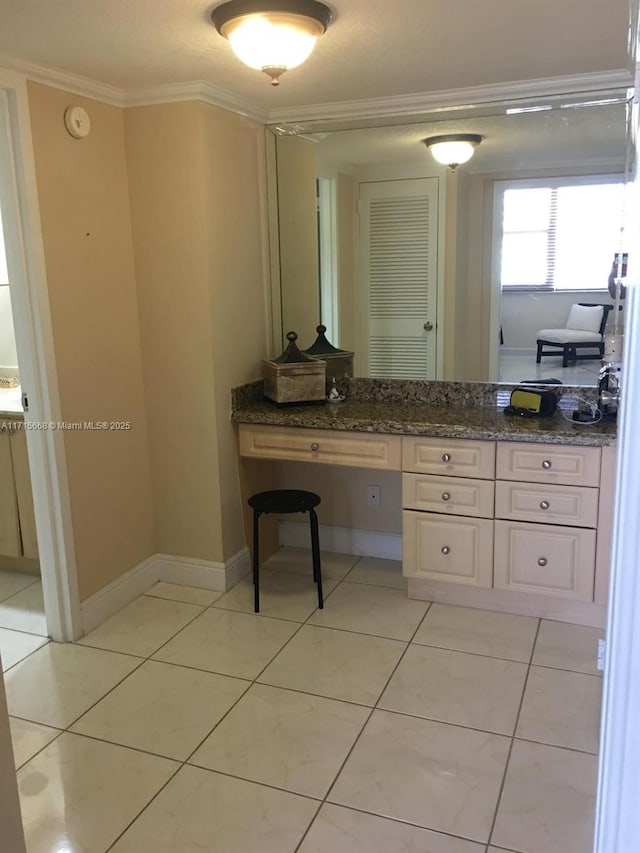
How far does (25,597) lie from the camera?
11.0 feet

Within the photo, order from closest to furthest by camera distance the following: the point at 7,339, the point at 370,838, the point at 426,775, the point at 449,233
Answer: the point at 370,838
the point at 426,775
the point at 449,233
the point at 7,339

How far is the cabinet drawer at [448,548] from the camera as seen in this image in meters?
2.95

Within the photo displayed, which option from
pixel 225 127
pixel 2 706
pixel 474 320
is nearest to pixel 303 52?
pixel 225 127

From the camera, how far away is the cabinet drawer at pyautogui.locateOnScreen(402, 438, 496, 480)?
113 inches

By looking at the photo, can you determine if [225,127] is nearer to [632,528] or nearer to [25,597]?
[25,597]

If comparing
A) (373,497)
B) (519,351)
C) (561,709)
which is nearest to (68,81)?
(519,351)

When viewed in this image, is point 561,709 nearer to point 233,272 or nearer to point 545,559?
point 545,559

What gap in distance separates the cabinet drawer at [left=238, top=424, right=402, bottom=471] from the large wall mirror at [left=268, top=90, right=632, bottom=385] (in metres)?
0.51

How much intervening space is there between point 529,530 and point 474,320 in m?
0.99

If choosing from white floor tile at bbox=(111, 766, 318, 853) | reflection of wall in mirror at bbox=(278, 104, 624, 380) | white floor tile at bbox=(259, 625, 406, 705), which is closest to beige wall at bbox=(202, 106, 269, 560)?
reflection of wall in mirror at bbox=(278, 104, 624, 380)

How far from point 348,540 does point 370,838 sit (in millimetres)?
1880

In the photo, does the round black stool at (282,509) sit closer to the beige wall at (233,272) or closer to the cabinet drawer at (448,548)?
the beige wall at (233,272)

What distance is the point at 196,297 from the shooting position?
3027 millimetres

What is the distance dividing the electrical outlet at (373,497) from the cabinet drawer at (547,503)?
0.81 meters
